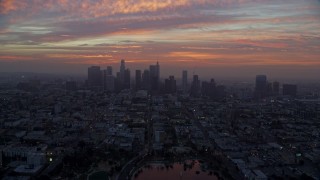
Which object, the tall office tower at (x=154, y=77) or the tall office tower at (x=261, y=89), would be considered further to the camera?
the tall office tower at (x=154, y=77)

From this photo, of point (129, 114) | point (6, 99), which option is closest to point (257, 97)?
point (129, 114)

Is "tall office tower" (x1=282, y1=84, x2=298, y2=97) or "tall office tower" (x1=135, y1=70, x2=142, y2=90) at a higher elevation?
"tall office tower" (x1=135, y1=70, x2=142, y2=90)

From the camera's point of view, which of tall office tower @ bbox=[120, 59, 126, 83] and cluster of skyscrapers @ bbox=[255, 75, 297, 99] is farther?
tall office tower @ bbox=[120, 59, 126, 83]

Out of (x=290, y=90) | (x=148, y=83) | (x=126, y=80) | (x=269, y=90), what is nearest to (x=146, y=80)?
(x=148, y=83)

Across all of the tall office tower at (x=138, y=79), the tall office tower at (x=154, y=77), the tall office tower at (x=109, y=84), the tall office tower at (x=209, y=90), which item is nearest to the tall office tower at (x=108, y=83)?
the tall office tower at (x=109, y=84)

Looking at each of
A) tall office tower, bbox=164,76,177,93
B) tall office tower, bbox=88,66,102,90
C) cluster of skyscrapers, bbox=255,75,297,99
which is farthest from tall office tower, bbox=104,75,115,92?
cluster of skyscrapers, bbox=255,75,297,99

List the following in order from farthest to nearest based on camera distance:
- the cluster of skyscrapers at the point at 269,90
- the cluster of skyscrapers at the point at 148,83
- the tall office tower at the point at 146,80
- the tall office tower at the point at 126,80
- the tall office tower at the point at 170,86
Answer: the tall office tower at the point at 126,80, the tall office tower at the point at 146,80, the tall office tower at the point at 170,86, the cluster of skyscrapers at the point at 148,83, the cluster of skyscrapers at the point at 269,90

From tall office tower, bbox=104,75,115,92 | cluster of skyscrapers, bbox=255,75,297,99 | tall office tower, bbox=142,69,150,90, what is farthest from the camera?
tall office tower, bbox=142,69,150,90

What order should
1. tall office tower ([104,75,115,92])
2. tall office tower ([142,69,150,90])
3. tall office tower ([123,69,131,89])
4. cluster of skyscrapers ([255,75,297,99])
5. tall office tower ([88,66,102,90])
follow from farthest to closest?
1. tall office tower ([88,66,102,90])
2. tall office tower ([123,69,131,89])
3. tall office tower ([142,69,150,90])
4. tall office tower ([104,75,115,92])
5. cluster of skyscrapers ([255,75,297,99])

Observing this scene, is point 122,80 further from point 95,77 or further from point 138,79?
point 95,77

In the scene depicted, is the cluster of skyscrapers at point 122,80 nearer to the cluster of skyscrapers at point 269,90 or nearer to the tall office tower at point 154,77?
the tall office tower at point 154,77

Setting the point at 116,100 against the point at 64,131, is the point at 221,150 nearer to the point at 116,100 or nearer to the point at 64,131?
the point at 64,131

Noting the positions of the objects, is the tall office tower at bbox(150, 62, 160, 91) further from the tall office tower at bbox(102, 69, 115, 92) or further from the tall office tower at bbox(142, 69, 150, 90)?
the tall office tower at bbox(102, 69, 115, 92)
